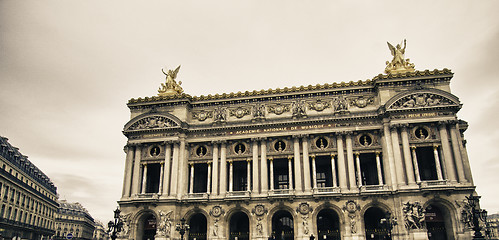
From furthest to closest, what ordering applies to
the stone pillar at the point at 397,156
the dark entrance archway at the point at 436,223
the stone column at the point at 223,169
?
the stone column at the point at 223,169 → the stone pillar at the point at 397,156 → the dark entrance archway at the point at 436,223

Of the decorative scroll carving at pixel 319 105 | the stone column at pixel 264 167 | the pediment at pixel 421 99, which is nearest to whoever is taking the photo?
the pediment at pixel 421 99

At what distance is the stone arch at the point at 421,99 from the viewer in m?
41.5

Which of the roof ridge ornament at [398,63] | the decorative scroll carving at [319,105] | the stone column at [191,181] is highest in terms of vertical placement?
the roof ridge ornament at [398,63]

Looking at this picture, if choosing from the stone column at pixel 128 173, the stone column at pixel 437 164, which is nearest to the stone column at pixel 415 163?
the stone column at pixel 437 164

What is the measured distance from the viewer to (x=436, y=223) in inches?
1570

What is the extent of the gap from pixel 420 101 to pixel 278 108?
15.6 meters

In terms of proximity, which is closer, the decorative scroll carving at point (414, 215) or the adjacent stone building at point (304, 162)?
the decorative scroll carving at point (414, 215)

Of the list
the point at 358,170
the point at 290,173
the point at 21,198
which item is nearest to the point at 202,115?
the point at 290,173

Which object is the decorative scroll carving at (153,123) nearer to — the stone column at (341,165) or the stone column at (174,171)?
the stone column at (174,171)

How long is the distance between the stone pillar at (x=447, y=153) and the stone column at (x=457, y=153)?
1.56 feet

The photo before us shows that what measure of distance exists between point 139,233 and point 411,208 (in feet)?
95.7

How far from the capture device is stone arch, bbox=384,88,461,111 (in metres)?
41.5

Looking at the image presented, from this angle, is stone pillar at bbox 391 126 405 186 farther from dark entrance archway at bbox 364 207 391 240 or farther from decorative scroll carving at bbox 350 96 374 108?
decorative scroll carving at bbox 350 96 374 108

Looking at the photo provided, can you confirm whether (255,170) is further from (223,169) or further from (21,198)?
(21,198)
